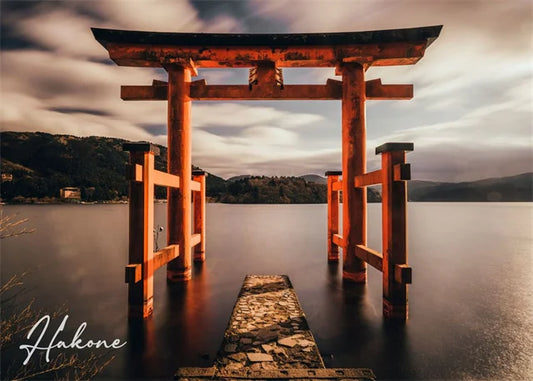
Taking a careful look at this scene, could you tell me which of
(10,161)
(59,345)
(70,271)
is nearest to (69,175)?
(10,161)

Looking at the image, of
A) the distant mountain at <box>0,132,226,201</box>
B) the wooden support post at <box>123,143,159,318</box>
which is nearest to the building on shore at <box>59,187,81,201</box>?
the distant mountain at <box>0,132,226,201</box>

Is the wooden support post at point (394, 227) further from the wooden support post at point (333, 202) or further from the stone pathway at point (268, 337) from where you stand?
the wooden support post at point (333, 202)

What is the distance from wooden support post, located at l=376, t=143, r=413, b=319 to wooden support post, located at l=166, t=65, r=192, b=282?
4.92 meters

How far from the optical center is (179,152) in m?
7.14

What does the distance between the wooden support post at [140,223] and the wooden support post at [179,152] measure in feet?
6.62

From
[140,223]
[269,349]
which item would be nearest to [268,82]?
[140,223]

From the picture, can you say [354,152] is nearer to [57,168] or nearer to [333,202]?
[333,202]

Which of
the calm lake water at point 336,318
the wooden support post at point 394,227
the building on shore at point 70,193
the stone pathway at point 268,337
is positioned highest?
the building on shore at point 70,193

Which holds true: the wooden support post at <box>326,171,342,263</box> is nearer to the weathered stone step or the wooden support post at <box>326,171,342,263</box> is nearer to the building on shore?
the weathered stone step

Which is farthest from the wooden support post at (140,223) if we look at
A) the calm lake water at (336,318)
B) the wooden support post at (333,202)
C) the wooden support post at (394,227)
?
the wooden support post at (333,202)

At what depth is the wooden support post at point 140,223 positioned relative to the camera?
4.91 m

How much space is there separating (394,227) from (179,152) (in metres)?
5.50

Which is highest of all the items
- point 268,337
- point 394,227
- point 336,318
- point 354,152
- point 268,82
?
point 268,82

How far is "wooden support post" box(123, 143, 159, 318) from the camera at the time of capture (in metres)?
4.91
